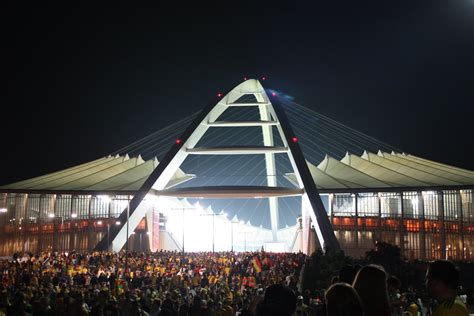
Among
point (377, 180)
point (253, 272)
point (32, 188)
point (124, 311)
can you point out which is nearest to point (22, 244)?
point (32, 188)

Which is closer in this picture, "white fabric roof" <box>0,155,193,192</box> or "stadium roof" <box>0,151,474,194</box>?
"stadium roof" <box>0,151,474,194</box>

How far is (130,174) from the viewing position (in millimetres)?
59031

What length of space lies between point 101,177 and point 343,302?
56038 millimetres

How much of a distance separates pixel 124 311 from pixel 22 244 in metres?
47.1

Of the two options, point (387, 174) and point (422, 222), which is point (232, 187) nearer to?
point (387, 174)

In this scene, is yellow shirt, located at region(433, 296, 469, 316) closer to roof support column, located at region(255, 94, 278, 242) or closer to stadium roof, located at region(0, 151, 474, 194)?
stadium roof, located at region(0, 151, 474, 194)

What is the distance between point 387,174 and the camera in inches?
2203

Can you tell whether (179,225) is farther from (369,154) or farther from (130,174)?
(369,154)

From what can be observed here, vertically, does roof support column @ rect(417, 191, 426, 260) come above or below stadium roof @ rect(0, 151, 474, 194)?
below

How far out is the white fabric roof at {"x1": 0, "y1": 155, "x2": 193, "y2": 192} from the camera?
53188 mm

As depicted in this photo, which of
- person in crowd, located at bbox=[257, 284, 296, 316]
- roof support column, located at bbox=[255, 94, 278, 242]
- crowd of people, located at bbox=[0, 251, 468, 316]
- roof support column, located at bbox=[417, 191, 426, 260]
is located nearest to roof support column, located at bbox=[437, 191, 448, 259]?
roof support column, located at bbox=[417, 191, 426, 260]

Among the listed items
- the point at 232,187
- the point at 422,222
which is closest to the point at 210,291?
the point at 232,187

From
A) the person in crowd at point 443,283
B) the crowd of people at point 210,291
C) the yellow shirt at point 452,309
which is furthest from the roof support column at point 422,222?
the yellow shirt at point 452,309

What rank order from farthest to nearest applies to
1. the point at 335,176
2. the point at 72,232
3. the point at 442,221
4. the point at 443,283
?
the point at 72,232
the point at 335,176
the point at 442,221
the point at 443,283
